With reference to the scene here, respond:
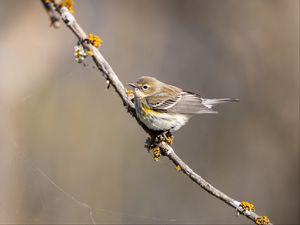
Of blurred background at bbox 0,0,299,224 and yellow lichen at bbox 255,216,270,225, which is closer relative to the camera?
yellow lichen at bbox 255,216,270,225

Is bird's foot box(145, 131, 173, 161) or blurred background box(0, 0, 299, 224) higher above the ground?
blurred background box(0, 0, 299, 224)

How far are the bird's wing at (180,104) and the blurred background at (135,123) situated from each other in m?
3.23

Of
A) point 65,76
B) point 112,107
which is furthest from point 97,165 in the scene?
point 65,76

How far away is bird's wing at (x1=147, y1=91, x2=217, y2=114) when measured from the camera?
4445mm

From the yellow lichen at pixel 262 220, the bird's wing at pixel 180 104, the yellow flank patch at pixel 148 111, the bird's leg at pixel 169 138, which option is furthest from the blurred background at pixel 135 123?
the yellow lichen at pixel 262 220

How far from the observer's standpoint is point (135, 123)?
8.41 m

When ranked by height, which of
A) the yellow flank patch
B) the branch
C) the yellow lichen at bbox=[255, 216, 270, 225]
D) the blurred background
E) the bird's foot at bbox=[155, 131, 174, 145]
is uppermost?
the blurred background

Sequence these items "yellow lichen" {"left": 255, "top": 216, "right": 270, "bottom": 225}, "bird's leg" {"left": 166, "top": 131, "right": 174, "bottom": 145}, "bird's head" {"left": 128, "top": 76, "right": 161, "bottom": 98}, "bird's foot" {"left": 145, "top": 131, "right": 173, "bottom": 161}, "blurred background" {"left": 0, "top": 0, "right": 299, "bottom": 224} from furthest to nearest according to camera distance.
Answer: "blurred background" {"left": 0, "top": 0, "right": 299, "bottom": 224} → "bird's head" {"left": 128, "top": 76, "right": 161, "bottom": 98} → "bird's leg" {"left": 166, "top": 131, "right": 174, "bottom": 145} → "bird's foot" {"left": 145, "top": 131, "right": 173, "bottom": 161} → "yellow lichen" {"left": 255, "top": 216, "right": 270, "bottom": 225}

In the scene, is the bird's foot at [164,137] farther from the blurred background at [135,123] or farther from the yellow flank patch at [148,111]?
the blurred background at [135,123]

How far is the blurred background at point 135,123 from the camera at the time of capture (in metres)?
8.00

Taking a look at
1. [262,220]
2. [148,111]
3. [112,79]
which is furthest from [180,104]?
[112,79]

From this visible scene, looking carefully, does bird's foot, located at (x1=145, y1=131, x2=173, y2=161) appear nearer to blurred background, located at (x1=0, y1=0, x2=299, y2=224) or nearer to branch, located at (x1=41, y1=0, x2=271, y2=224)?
branch, located at (x1=41, y1=0, x2=271, y2=224)

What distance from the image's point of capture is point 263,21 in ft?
30.7

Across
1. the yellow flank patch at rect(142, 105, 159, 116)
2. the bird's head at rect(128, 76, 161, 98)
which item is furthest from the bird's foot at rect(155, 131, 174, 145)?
the bird's head at rect(128, 76, 161, 98)
